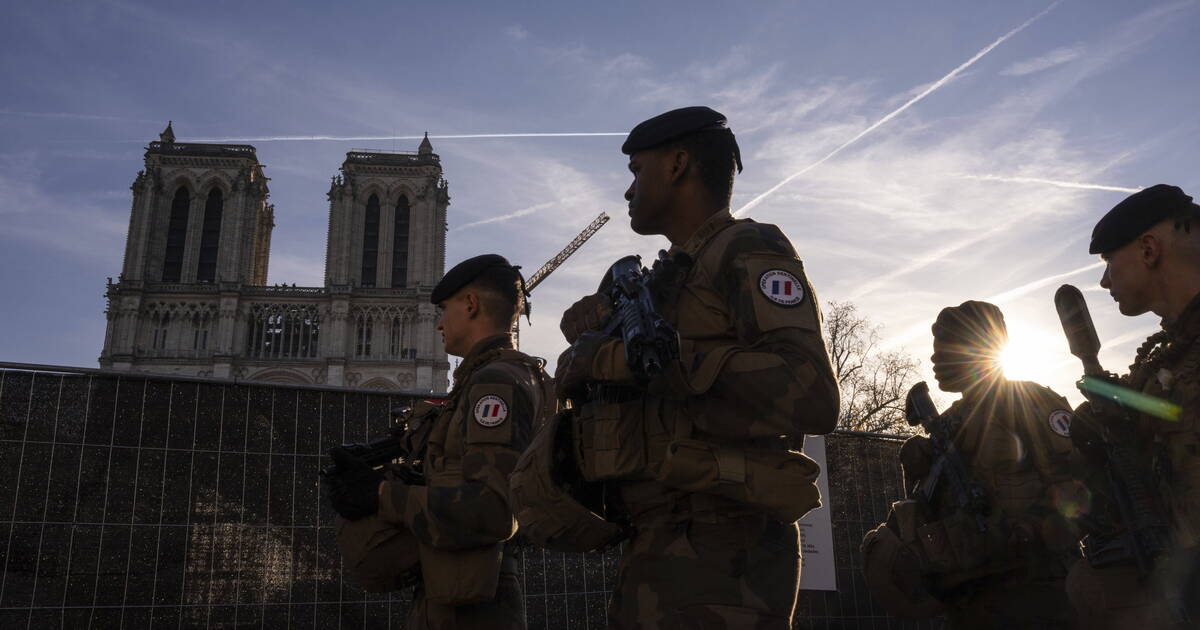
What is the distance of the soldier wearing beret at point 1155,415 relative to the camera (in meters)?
2.77

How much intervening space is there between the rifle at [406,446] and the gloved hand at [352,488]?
5.8 inches

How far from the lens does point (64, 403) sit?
6.06 m

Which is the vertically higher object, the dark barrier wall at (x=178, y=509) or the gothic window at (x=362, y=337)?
the gothic window at (x=362, y=337)

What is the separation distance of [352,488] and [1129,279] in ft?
9.82

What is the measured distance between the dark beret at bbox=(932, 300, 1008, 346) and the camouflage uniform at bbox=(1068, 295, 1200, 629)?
59.5 inches

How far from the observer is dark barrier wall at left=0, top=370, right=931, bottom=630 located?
18.7ft

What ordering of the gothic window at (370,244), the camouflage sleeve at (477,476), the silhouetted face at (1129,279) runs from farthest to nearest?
the gothic window at (370,244) < the camouflage sleeve at (477,476) < the silhouetted face at (1129,279)

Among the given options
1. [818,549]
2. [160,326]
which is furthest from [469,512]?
[160,326]

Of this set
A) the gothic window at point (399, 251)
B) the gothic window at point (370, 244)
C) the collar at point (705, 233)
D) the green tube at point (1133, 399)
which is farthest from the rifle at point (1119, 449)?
the gothic window at point (370, 244)

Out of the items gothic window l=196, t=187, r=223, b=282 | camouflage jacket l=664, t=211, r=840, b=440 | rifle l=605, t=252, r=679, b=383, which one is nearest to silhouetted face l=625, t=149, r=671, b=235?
camouflage jacket l=664, t=211, r=840, b=440

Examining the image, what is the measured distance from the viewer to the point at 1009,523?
396 centimetres

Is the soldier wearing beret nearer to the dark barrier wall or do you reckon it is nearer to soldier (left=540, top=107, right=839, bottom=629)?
soldier (left=540, top=107, right=839, bottom=629)

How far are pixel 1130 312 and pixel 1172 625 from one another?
1.06 meters

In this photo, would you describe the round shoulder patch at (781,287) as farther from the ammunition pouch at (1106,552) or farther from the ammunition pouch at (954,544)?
the ammunition pouch at (954,544)
